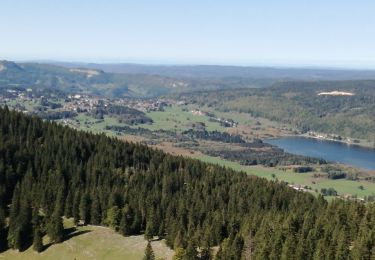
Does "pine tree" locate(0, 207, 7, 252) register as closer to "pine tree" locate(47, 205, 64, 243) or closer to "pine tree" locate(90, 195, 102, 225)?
"pine tree" locate(47, 205, 64, 243)

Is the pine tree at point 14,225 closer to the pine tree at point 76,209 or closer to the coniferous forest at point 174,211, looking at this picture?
the coniferous forest at point 174,211

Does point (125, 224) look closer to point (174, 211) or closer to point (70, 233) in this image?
point (70, 233)

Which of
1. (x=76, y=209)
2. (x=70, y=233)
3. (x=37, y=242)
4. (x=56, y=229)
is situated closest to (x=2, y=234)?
(x=37, y=242)

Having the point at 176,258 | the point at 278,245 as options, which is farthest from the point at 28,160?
the point at 278,245

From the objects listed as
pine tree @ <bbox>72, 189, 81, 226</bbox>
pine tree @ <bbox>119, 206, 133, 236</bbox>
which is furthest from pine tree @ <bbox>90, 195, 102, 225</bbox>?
pine tree @ <bbox>119, 206, 133, 236</bbox>

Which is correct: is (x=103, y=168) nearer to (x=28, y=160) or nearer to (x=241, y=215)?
(x=28, y=160)

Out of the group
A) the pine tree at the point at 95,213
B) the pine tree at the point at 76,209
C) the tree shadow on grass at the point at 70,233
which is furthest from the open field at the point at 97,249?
the pine tree at the point at 95,213

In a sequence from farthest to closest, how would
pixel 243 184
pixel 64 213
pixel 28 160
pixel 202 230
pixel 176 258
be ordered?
pixel 243 184 < pixel 28 160 < pixel 64 213 < pixel 202 230 < pixel 176 258
